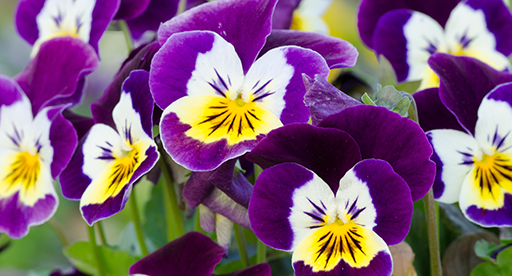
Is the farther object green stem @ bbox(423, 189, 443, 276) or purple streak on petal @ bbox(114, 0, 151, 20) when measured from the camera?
purple streak on petal @ bbox(114, 0, 151, 20)

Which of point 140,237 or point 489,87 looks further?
point 140,237

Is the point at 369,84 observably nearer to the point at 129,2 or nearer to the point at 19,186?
the point at 129,2

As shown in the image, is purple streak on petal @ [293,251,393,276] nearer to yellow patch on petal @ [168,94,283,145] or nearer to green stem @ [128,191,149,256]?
yellow patch on petal @ [168,94,283,145]

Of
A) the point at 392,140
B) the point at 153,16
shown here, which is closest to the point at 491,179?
the point at 392,140

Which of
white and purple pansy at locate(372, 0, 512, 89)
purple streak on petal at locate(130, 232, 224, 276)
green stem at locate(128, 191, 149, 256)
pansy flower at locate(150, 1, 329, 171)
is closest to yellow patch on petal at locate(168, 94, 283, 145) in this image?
pansy flower at locate(150, 1, 329, 171)

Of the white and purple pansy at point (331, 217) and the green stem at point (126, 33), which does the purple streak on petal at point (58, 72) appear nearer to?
the green stem at point (126, 33)

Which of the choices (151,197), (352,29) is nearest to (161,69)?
(151,197)
